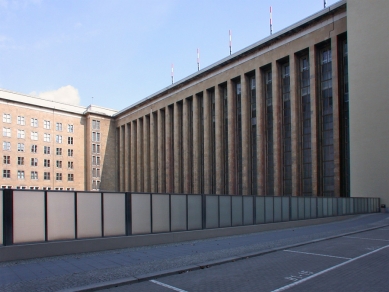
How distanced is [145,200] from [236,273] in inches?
267

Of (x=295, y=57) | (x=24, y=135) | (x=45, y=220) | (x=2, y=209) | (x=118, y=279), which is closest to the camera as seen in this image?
(x=118, y=279)

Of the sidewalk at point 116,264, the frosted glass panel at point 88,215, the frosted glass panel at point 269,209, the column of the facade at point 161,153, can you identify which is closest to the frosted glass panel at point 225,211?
the sidewalk at point 116,264

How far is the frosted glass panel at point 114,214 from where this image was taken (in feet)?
46.3

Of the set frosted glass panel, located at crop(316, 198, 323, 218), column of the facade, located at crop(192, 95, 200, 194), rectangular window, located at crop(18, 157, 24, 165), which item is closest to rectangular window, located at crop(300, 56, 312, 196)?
frosted glass panel, located at crop(316, 198, 323, 218)

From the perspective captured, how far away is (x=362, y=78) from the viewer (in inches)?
1487

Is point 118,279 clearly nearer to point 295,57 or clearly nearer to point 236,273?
point 236,273

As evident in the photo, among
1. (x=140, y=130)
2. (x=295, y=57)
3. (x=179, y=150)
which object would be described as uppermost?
(x=295, y=57)

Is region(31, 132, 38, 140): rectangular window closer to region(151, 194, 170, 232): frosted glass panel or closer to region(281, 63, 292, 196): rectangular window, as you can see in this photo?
region(281, 63, 292, 196): rectangular window

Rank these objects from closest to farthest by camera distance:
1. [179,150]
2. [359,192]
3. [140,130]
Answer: [359,192] < [179,150] < [140,130]

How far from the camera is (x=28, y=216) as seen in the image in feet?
39.9

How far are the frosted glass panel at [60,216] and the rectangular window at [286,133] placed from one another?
3569 centimetres

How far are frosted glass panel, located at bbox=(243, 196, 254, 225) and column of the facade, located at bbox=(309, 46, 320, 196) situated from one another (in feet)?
72.7

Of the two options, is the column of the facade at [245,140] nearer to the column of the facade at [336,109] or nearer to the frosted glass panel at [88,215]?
the column of the facade at [336,109]

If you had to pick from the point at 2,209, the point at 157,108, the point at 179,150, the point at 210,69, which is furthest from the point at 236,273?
the point at 157,108
